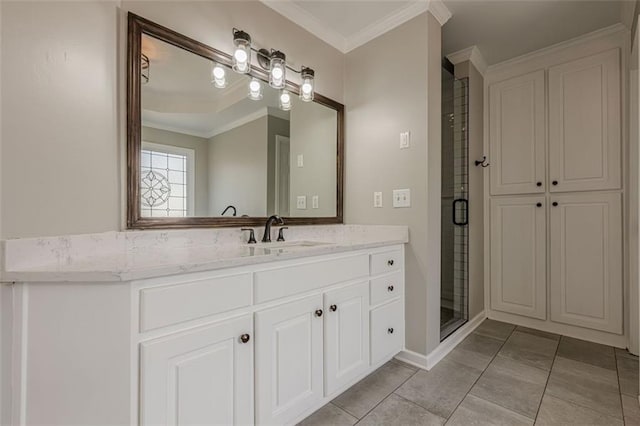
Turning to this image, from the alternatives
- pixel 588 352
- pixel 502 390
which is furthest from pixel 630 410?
pixel 588 352


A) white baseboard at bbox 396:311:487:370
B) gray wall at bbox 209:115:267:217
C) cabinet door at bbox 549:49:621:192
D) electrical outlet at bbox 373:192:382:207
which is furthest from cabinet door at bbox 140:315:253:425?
cabinet door at bbox 549:49:621:192

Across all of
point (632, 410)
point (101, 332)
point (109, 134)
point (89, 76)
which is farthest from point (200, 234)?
point (632, 410)

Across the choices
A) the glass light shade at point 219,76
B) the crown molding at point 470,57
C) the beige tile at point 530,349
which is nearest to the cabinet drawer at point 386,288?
the beige tile at point 530,349

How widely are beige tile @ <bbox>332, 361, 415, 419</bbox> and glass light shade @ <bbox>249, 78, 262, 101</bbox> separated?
1.81 meters

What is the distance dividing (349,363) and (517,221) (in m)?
2.08

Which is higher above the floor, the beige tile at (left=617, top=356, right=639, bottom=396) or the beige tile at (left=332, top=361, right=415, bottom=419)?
the beige tile at (left=617, top=356, right=639, bottom=396)

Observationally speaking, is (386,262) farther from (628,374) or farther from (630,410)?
(628,374)

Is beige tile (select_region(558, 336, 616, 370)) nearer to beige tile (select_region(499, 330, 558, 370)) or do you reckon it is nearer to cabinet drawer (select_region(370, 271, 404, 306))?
beige tile (select_region(499, 330, 558, 370))

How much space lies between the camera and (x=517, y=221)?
8.59 feet

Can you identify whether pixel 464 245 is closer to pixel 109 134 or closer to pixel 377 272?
pixel 377 272

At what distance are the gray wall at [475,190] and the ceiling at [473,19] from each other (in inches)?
12.3

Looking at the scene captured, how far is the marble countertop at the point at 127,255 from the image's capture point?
2.81 ft

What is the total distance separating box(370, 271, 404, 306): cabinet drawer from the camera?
5.69 ft

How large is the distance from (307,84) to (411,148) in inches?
33.2
